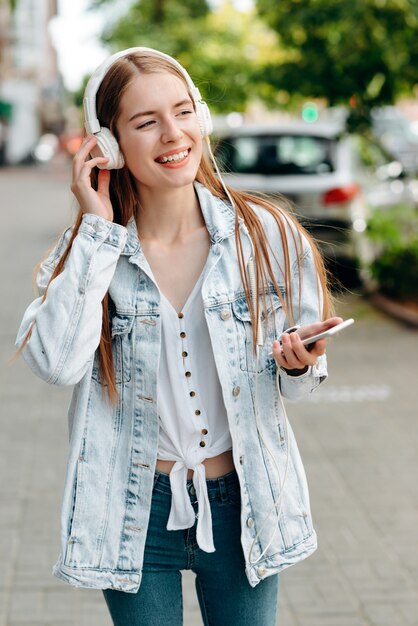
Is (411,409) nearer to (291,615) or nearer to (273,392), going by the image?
A: (291,615)

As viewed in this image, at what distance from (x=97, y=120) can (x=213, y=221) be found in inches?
13.0

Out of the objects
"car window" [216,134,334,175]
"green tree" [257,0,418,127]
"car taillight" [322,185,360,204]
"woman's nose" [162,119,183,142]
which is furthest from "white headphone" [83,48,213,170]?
"car window" [216,134,334,175]

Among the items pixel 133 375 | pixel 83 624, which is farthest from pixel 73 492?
pixel 83 624

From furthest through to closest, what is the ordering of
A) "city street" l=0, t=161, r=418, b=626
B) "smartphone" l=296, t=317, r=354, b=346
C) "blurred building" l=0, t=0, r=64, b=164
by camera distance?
"blurred building" l=0, t=0, r=64, b=164, "city street" l=0, t=161, r=418, b=626, "smartphone" l=296, t=317, r=354, b=346

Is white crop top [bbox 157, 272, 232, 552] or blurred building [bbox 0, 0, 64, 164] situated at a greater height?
white crop top [bbox 157, 272, 232, 552]

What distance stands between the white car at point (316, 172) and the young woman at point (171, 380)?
9119 mm

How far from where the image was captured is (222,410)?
225 cm

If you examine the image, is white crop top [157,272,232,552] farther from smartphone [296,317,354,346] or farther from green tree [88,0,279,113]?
green tree [88,0,279,113]

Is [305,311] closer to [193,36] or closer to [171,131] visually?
[171,131]

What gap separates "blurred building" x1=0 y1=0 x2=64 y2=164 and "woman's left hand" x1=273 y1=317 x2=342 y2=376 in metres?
49.6

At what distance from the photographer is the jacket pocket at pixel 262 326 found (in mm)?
2238

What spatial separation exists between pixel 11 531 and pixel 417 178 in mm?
7501

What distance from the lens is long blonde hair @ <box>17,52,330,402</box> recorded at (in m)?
2.22

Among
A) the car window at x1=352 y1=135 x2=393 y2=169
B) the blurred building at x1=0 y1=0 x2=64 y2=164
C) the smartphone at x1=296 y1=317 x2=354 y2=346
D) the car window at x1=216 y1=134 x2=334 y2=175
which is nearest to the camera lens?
the smartphone at x1=296 y1=317 x2=354 y2=346
